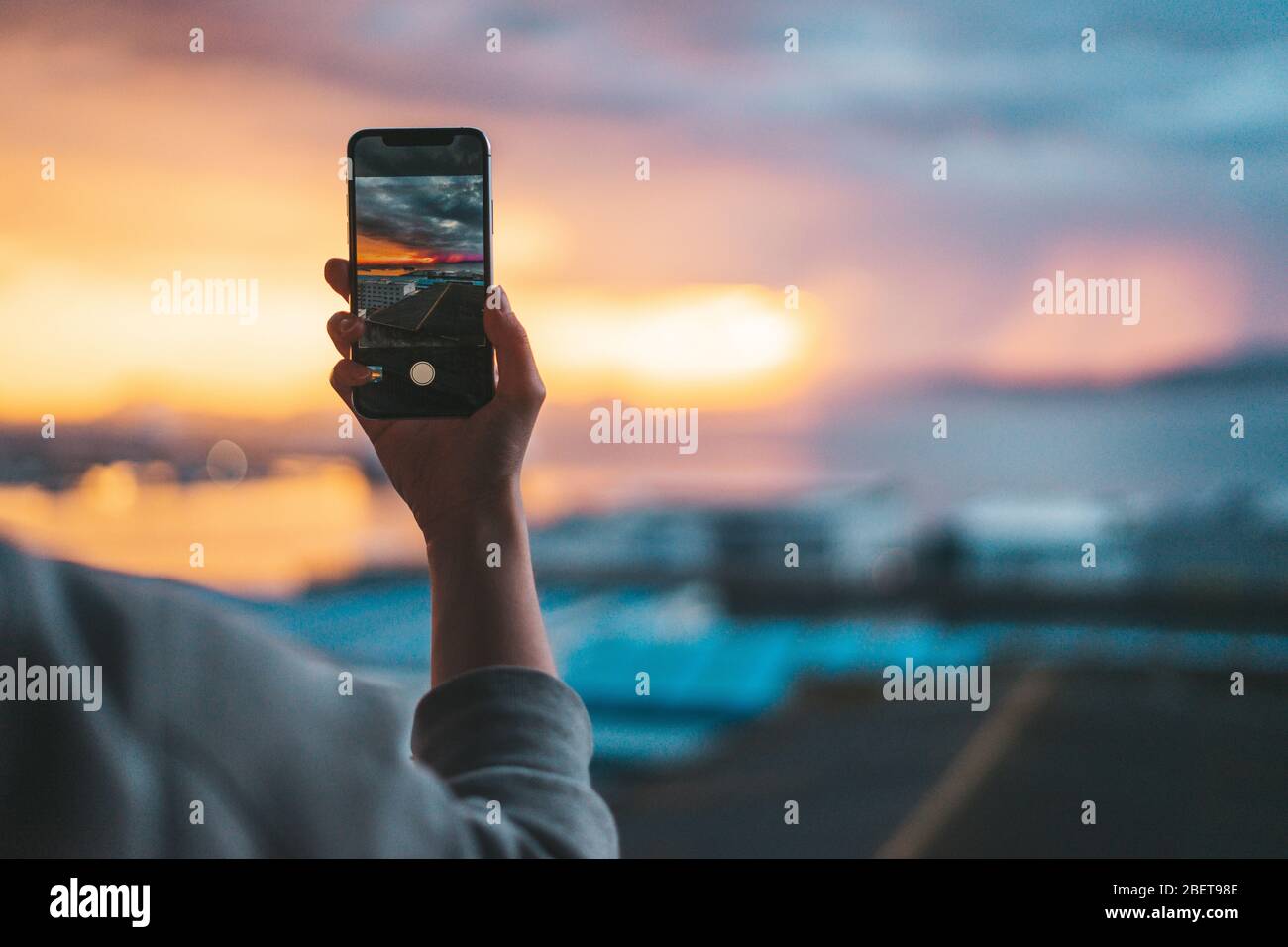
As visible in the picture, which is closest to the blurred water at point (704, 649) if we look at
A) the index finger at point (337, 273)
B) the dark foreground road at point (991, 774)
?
the dark foreground road at point (991, 774)

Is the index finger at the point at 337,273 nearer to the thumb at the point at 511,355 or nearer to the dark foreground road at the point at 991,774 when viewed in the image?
the thumb at the point at 511,355

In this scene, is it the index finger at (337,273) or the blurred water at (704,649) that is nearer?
the index finger at (337,273)

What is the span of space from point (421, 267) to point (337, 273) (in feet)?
0.21

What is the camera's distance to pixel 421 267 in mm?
674

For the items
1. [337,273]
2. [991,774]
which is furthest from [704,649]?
[337,273]

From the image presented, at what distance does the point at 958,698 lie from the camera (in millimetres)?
6609

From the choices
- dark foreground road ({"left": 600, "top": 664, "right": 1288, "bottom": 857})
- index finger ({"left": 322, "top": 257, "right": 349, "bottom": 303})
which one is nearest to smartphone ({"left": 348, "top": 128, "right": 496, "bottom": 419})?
index finger ({"left": 322, "top": 257, "right": 349, "bottom": 303})

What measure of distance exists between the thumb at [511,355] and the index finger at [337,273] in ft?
0.39

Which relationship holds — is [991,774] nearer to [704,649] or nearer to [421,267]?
[704,649]

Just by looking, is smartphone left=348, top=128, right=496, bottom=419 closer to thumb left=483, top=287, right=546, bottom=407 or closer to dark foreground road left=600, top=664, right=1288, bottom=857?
thumb left=483, top=287, right=546, bottom=407

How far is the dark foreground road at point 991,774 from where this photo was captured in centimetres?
391
